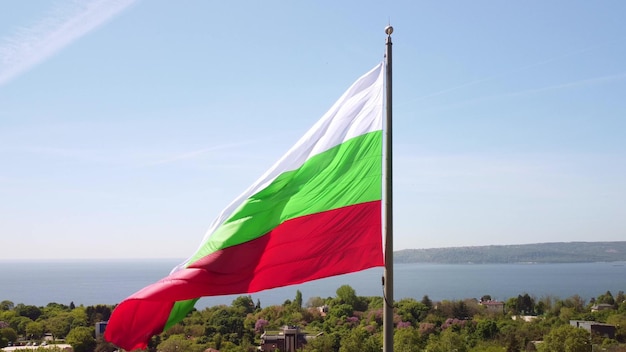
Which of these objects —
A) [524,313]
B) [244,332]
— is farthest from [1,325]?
[524,313]

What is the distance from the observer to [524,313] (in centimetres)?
6806

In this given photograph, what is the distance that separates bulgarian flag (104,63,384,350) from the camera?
5.35m

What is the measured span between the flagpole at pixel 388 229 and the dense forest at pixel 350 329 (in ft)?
96.1

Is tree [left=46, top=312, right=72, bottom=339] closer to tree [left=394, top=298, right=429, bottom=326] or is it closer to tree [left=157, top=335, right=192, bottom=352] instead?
tree [left=157, top=335, right=192, bottom=352]

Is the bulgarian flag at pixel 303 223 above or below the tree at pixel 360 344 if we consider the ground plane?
above

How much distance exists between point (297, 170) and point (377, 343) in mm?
30798

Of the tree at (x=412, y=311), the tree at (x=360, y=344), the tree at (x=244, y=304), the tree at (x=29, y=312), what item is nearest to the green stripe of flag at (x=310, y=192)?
the tree at (x=360, y=344)

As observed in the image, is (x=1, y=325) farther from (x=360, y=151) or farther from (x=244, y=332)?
(x=360, y=151)

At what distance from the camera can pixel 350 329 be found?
4700 cm

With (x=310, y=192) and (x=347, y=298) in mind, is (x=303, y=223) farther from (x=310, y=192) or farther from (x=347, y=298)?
(x=347, y=298)

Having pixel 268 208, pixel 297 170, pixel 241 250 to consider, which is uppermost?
pixel 297 170

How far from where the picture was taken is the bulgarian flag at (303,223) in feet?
17.5

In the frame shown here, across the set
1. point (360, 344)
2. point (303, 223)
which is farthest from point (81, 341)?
point (303, 223)

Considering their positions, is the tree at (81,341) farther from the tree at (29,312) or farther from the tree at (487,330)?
the tree at (487,330)
